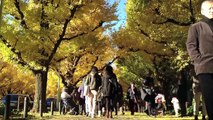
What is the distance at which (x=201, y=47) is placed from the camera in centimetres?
399

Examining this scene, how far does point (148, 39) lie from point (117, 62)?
10.8 m

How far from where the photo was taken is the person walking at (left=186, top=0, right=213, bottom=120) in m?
3.72

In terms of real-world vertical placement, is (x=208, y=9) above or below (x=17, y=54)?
below

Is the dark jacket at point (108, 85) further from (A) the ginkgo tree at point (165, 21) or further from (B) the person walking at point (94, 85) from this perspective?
(A) the ginkgo tree at point (165, 21)

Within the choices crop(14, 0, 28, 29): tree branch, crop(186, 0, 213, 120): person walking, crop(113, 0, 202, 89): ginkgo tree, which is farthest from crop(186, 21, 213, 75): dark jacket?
crop(14, 0, 28, 29): tree branch

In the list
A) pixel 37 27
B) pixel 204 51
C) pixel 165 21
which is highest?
pixel 37 27

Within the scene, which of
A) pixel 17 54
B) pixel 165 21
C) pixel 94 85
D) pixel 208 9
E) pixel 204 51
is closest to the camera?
pixel 204 51

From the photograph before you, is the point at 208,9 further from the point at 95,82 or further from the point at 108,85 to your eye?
the point at 95,82

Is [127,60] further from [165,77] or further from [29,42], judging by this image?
[29,42]

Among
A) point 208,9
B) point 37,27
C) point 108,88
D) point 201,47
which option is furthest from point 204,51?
point 37,27

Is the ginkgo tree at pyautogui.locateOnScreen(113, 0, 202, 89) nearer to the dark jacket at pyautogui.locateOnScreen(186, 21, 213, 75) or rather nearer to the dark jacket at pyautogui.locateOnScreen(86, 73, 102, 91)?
the dark jacket at pyautogui.locateOnScreen(86, 73, 102, 91)

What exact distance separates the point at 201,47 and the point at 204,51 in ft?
0.21

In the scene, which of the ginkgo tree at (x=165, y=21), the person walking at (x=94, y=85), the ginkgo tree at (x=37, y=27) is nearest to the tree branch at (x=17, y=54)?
the ginkgo tree at (x=37, y=27)

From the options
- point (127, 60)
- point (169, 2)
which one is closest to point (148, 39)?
point (169, 2)
